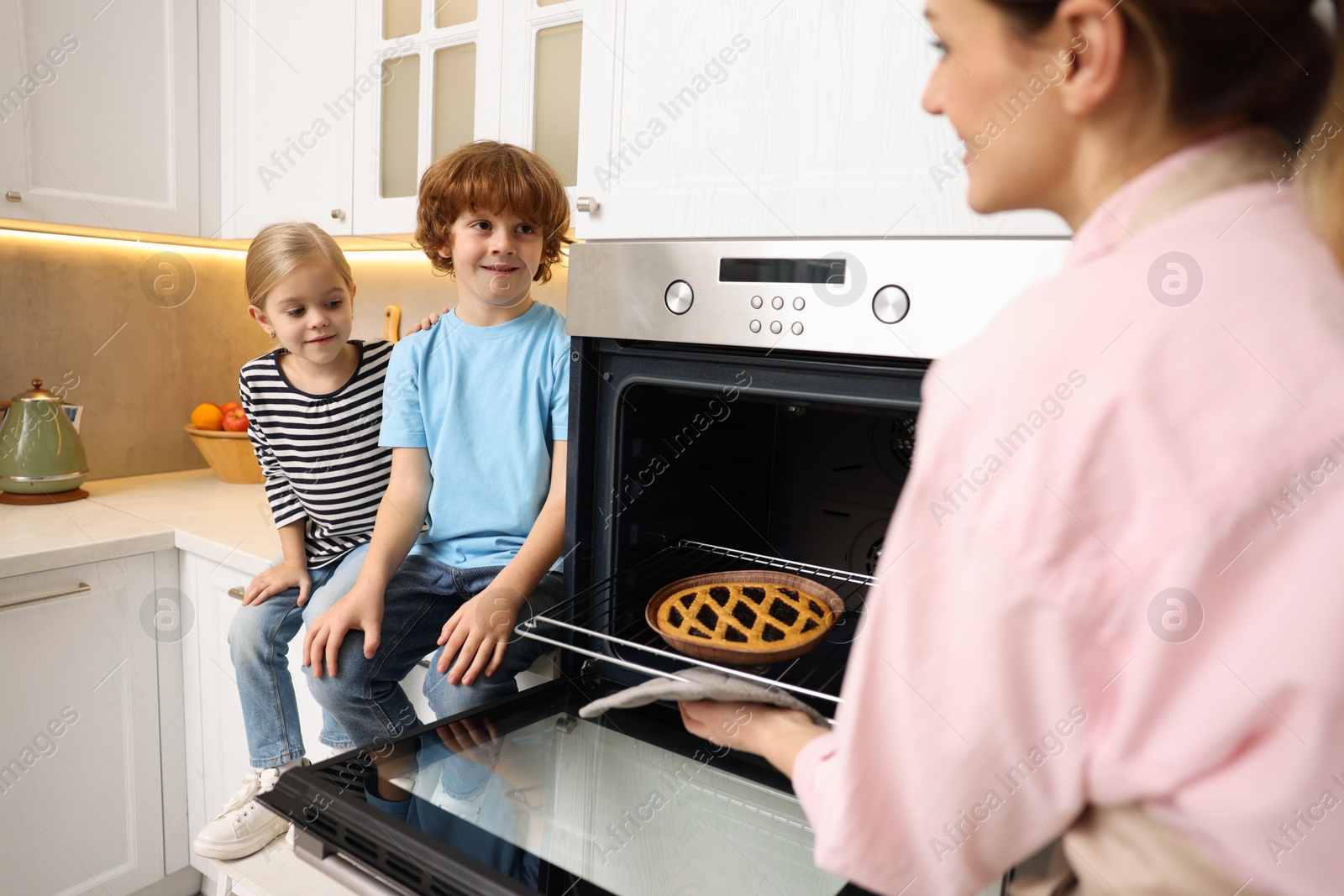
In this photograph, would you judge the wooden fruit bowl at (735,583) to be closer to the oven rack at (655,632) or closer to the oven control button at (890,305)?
the oven rack at (655,632)

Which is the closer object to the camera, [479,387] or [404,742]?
[404,742]

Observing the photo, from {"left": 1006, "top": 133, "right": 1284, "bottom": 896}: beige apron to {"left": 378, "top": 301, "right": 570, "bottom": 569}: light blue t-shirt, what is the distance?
0.83m

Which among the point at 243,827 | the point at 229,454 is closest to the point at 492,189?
the point at 243,827

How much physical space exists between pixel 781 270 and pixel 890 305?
0.36ft

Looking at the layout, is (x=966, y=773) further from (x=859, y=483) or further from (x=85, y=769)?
(x=85, y=769)

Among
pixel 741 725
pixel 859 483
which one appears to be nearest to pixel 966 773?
pixel 741 725

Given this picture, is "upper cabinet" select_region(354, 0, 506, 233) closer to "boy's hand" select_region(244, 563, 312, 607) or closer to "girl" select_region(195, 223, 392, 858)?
"girl" select_region(195, 223, 392, 858)

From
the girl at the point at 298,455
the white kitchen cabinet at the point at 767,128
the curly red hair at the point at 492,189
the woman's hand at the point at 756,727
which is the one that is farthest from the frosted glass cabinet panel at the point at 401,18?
the woman's hand at the point at 756,727

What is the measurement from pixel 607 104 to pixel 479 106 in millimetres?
689

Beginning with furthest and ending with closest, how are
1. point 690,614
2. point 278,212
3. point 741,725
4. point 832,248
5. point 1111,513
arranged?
point 278,212
point 690,614
point 832,248
point 741,725
point 1111,513

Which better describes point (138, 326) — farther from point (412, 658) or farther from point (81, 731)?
point (412, 658)

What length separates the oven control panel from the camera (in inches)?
26.8

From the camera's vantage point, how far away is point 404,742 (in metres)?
0.76

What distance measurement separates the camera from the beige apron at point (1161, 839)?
406 millimetres
